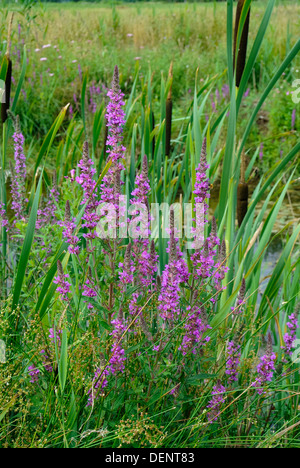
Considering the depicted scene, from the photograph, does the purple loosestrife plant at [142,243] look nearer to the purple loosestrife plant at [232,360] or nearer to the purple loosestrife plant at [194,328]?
the purple loosestrife plant at [194,328]

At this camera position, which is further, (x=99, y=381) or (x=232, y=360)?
(x=232, y=360)

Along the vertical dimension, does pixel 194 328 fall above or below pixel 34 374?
above

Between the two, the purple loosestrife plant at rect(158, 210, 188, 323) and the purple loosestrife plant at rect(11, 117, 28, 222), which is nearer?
the purple loosestrife plant at rect(158, 210, 188, 323)

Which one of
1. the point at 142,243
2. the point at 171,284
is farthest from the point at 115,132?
the point at 171,284

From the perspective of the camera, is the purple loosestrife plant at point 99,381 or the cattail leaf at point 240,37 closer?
the purple loosestrife plant at point 99,381

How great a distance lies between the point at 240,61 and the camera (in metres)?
1.93

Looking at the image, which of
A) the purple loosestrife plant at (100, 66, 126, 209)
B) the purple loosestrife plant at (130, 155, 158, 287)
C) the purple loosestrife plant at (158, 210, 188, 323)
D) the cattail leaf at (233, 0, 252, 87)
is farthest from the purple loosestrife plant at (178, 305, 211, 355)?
the cattail leaf at (233, 0, 252, 87)

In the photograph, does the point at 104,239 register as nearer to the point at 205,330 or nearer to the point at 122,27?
the point at 205,330

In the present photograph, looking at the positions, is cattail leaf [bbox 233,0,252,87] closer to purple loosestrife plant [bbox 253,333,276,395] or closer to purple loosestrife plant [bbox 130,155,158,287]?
purple loosestrife plant [bbox 130,155,158,287]

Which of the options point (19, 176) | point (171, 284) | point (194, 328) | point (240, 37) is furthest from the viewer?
point (19, 176)

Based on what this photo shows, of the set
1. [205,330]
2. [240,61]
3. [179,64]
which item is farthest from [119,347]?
[179,64]

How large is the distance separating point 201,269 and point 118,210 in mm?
304

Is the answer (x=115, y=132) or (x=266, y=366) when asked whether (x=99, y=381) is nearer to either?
(x=266, y=366)

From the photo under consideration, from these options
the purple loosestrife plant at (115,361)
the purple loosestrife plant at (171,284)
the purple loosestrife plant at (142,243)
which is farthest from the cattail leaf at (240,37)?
the purple loosestrife plant at (115,361)
